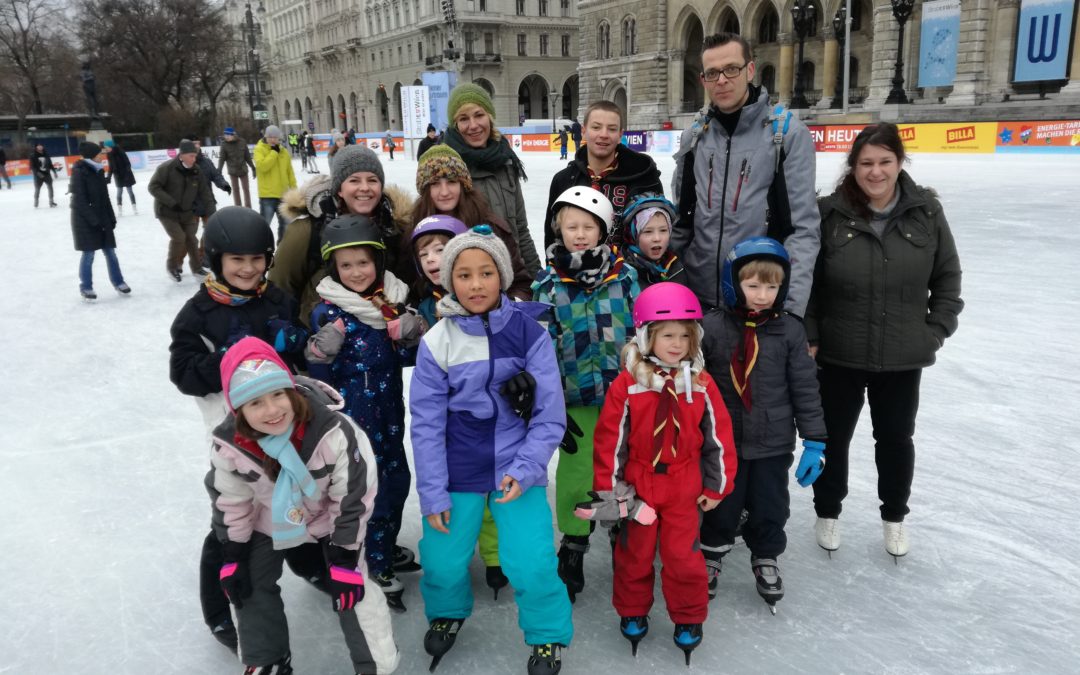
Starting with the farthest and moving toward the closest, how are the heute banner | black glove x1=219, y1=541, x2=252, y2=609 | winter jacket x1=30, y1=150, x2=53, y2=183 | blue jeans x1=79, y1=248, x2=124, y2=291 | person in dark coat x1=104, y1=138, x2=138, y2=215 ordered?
the heute banner
winter jacket x1=30, y1=150, x2=53, y2=183
person in dark coat x1=104, y1=138, x2=138, y2=215
blue jeans x1=79, y1=248, x2=124, y2=291
black glove x1=219, y1=541, x2=252, y2=609

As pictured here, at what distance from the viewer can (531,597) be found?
1.98 m

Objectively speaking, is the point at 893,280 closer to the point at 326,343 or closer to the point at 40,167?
the point at 326,343

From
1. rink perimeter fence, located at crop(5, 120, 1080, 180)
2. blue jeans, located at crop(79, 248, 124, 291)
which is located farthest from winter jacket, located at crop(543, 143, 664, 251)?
rink perimeter fence, located at crop(5, 120, 1080, 180)

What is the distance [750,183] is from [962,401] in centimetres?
230

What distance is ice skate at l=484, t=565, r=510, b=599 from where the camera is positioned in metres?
2.39

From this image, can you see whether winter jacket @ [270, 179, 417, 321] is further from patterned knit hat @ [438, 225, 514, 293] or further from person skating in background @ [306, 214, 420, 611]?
patterned knit hat @ [438, 225, 514, 293]

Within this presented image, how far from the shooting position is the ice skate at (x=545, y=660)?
6.36 ft

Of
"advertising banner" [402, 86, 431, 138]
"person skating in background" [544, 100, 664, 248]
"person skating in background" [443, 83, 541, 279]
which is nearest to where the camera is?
"person skating in background" [544, 100, 664, 248]

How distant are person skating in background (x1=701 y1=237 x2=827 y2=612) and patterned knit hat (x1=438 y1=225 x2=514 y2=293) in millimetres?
689

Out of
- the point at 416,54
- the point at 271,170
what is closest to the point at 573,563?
the point at 271,170

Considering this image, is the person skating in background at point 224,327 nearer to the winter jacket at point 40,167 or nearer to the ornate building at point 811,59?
the winter jacket at point 40,167

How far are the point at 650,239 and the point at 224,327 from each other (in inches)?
54.5

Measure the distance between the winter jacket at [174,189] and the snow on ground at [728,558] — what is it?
245cm

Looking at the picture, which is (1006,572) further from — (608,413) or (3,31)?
(3,31)
